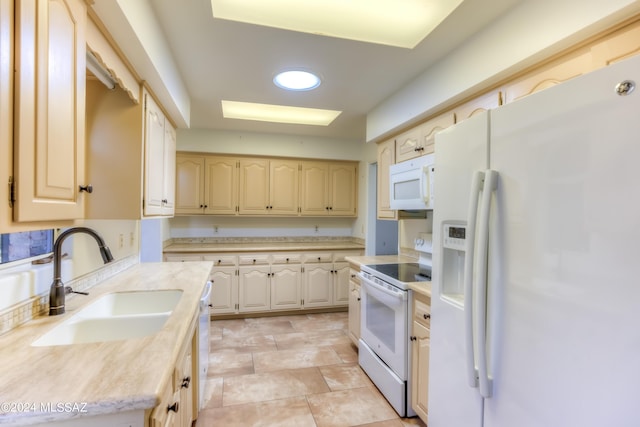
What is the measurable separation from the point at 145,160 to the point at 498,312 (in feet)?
6.73

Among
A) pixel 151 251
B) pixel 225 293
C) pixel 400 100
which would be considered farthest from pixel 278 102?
pixel 225 293

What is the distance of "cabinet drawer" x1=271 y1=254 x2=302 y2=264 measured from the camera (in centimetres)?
387

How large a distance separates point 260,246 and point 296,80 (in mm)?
2243

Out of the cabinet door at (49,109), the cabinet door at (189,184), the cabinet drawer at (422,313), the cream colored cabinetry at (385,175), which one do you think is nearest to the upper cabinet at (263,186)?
the cabinet door at (189,184)

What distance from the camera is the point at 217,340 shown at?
3141 millimetres

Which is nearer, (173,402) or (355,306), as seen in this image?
(173,402)

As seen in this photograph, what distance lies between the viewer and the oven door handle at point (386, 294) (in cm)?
194

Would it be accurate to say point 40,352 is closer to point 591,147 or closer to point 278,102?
point 591,147

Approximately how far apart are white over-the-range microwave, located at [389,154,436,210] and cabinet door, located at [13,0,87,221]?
75.3 inches

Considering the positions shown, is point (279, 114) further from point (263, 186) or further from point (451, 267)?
point (451, 267)

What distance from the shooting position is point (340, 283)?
408cm

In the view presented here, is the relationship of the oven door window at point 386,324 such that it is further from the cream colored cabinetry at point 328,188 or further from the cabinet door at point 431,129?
the cream colored cabinetry at point 328,188

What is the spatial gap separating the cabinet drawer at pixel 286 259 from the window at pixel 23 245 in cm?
251

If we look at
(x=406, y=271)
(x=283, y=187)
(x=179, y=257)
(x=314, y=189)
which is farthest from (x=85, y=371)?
(x=314, y=189)
